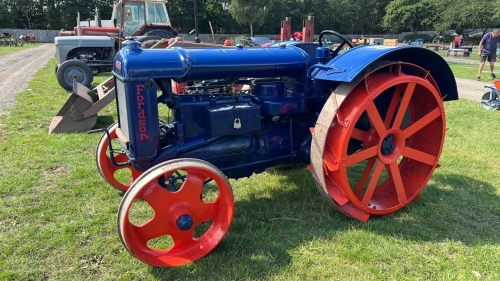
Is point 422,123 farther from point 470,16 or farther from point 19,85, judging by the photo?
point 470,16

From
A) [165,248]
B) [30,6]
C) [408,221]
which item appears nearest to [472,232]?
[408,221]

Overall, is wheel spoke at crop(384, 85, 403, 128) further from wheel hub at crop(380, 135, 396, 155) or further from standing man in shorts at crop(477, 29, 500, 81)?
standing man in shorts at crop(477, 29, 500, 81)

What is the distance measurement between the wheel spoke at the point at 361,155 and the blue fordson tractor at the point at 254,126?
0.04 feet

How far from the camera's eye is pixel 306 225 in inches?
124

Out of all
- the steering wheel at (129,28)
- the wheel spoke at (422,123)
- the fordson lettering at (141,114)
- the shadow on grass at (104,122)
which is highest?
the steering wheel at (129,28)

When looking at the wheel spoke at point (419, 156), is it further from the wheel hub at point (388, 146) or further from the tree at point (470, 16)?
the tree at point (470, 16)

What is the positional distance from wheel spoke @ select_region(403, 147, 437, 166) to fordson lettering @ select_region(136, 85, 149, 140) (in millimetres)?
2145

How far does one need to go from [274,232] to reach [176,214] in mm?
883

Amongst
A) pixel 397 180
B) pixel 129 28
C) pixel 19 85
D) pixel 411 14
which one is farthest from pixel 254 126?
pixel 411 14

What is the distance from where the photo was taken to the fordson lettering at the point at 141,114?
8.53 ft

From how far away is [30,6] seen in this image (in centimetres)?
3981

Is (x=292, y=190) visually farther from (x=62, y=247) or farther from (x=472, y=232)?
(x=62, y=247)

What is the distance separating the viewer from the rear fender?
9.01ft

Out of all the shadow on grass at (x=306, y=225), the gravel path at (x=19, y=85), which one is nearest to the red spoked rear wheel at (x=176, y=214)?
the shadow on grass at (x=306, y=225)
